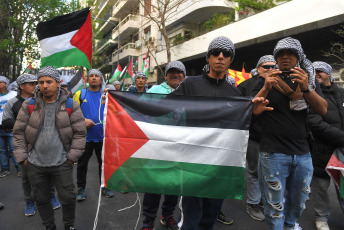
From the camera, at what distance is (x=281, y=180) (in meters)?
2.36

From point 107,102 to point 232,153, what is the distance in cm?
129

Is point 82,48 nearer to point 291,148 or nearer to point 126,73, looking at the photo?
point 291,148

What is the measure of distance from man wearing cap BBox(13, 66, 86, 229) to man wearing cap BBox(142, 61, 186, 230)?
88 centimetres

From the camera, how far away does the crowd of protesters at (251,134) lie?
229cm

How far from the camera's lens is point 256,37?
1231 cm

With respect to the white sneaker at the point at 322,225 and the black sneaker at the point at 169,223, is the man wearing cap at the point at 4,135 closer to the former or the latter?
the black sneaker at the point at 169,223

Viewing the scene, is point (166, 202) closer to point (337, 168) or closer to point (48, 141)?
point (48, 141)

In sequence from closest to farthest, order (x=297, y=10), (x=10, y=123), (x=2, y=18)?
(x=10, y=123) → (x=297, y=10) → (x=2, y=18)

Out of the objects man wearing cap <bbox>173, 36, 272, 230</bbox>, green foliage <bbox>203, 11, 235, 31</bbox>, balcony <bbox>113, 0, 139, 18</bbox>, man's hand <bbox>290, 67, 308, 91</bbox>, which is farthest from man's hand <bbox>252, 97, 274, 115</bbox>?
balcony <bbox>113, 0, 139, 18</bbox>

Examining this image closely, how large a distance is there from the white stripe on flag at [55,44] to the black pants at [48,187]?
8.22 ft

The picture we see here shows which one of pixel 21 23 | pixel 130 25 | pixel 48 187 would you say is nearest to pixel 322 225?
pixel 48 187

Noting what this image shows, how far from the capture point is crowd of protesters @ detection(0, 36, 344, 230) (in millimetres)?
2295

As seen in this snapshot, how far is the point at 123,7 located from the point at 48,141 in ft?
101

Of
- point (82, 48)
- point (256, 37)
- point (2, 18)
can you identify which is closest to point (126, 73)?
point (256, 37)
